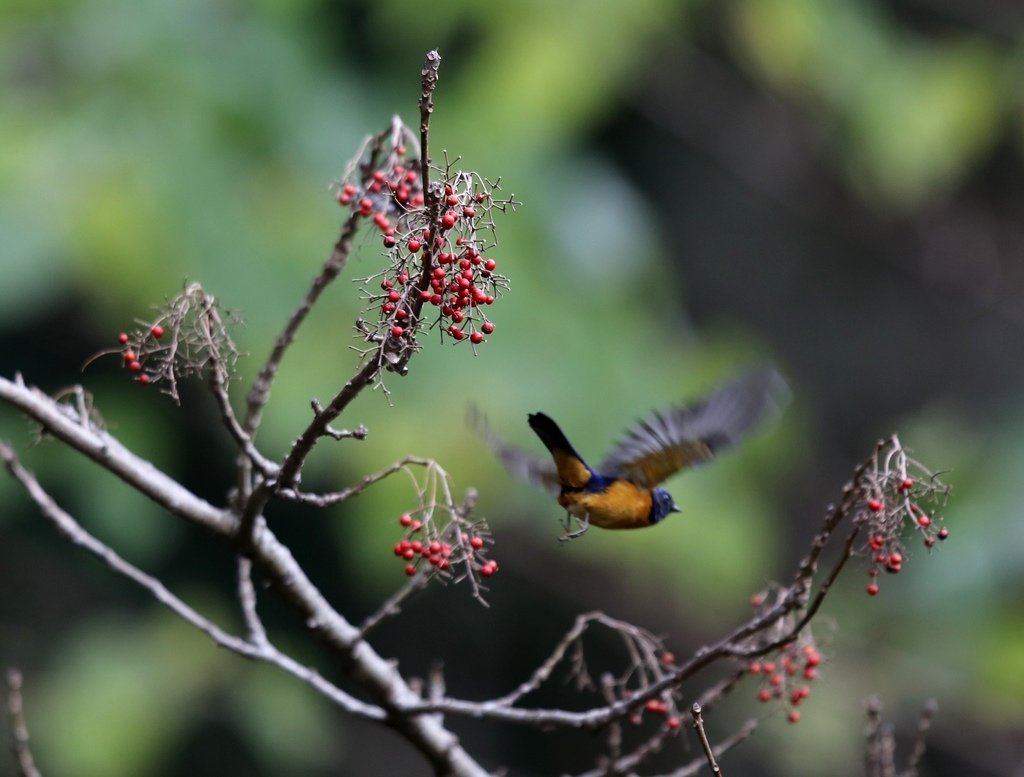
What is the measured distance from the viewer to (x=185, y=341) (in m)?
1.87

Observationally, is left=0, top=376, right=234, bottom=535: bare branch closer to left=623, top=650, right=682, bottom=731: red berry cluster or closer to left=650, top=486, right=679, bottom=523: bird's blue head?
left=623, top=650, right=682, bottom=731: red berry cluster

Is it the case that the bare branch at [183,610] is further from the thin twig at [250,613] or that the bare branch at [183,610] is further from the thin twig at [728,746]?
the thin twig at [728,746]

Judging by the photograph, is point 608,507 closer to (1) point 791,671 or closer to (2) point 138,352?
(1) point 791,671

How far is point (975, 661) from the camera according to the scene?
5812 mm


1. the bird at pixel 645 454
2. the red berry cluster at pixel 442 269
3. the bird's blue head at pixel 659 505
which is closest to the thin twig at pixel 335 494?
the red berry cluster at pixel 442 269

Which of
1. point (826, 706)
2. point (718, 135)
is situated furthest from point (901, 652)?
point (718, 135)

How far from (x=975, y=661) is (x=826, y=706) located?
0.82 m

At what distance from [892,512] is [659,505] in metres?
0.96

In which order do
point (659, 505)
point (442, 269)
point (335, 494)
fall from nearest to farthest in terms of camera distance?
point (442, 269) < point (335, 494) < point (659, 505)

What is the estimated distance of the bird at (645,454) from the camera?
2391mm

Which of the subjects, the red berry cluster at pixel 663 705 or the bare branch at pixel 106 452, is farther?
the red berry cluster at pixel 663 705

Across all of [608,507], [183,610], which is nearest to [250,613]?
[183,610]

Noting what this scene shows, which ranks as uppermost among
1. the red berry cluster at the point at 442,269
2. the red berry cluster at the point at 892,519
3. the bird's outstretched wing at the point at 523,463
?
the bird's outstretched wing at the point at 523,463

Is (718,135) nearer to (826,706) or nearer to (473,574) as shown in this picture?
(826,706)
